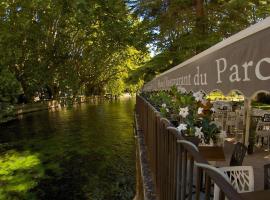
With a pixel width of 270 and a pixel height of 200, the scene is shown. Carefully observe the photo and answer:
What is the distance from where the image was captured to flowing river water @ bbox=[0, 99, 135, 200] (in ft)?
44.3

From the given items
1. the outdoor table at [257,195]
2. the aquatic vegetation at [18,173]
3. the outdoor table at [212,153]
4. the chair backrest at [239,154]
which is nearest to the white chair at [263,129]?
the outdoor table at [212,153]

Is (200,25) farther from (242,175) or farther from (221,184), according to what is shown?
(221,184)

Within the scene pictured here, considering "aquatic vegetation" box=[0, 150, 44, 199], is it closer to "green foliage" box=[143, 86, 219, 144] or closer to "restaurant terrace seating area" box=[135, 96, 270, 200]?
"green foliage" box=[143, 86, 219, 144]

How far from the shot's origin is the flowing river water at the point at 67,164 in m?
13.5

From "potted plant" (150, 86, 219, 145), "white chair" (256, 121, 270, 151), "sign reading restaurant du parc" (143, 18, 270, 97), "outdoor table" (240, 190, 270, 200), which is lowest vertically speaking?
"white chair" (256, 121, 270, 151)

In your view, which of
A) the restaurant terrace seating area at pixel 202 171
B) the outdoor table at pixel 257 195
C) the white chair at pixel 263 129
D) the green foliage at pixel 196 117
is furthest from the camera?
the white chair at pixel 263 129

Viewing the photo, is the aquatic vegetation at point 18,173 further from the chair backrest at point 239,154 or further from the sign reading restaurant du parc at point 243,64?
the sign reading restaurant du parc at point 243,64

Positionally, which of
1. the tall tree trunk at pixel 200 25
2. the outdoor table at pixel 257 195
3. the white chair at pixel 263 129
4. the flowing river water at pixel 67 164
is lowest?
the flowing river water at pixel 67 164

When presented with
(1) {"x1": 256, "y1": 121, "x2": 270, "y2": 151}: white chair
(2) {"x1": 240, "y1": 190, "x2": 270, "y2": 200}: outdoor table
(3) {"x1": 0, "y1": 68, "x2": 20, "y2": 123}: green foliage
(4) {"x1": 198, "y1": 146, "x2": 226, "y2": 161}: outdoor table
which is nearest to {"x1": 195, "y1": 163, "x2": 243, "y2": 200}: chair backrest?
(2) {"x1": 240, "y1": 190, "x2": 270, "y2": 200}: outdoor table

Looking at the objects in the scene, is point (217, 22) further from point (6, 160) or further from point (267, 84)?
point (267, 84)

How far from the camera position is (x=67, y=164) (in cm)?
1769

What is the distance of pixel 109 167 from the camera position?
1686 cm

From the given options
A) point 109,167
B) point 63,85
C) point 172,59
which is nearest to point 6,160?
point 109,167

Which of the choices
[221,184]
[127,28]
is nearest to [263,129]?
[221,184]
